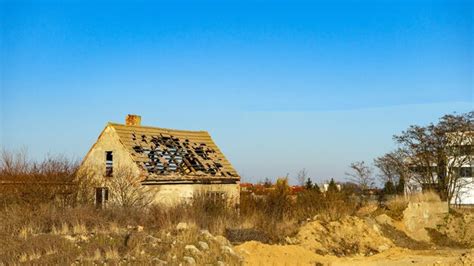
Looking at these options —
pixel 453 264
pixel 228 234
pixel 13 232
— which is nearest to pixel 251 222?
pixel 228 234

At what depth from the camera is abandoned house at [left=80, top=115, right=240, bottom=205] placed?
33938 mm

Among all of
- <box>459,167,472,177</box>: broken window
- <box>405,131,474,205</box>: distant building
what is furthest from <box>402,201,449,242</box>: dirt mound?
<box>459,167,472,177</box>: broken window

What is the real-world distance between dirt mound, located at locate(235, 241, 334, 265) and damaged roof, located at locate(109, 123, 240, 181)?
13548 millimetres

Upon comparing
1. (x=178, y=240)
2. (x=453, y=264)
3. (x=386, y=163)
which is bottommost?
(x=453, y=264)

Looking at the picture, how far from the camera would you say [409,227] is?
34281mm

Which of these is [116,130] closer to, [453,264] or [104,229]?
[104,229]

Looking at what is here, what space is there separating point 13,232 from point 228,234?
8096 millimetres

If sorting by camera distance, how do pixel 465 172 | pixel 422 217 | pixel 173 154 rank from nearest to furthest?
pixel 422 217
pixel 173 154
pixel 465 172

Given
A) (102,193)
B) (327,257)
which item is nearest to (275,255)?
(327,257)

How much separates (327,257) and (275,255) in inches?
151

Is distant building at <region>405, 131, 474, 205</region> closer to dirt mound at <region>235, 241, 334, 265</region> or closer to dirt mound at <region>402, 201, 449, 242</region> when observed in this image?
dirt mound at <region>402, 201, 449, 242</region>

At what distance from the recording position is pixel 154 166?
118 ft

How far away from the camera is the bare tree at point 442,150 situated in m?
44.2

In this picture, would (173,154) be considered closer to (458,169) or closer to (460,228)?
(460,228)
